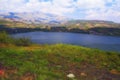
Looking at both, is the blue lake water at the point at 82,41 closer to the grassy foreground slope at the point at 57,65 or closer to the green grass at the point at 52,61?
the green grass at the point at 52,61

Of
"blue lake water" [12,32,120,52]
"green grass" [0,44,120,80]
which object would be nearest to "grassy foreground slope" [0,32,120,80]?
"green grass" [0,44,120,80]

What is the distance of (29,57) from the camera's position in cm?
1201

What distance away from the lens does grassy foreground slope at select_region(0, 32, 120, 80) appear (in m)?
9.51

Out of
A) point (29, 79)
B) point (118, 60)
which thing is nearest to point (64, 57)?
point (118, 60)

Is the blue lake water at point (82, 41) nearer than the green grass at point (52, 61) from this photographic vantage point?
No

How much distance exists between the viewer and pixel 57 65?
11125 mm

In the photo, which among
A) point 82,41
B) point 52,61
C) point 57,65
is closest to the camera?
point 57,65

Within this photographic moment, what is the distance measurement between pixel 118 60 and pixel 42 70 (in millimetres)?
5438

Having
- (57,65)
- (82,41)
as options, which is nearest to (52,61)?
(57,65)

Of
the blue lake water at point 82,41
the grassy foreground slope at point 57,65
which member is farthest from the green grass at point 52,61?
the blue lake water at point 82,41

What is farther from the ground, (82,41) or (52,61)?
(52,61)

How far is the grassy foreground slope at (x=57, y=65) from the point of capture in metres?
9.51

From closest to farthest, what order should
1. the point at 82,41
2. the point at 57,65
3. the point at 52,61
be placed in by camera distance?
the point at 57,65, the point at 52,61, the point at 82,41

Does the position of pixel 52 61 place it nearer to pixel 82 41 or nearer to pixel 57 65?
pixel 57 65
